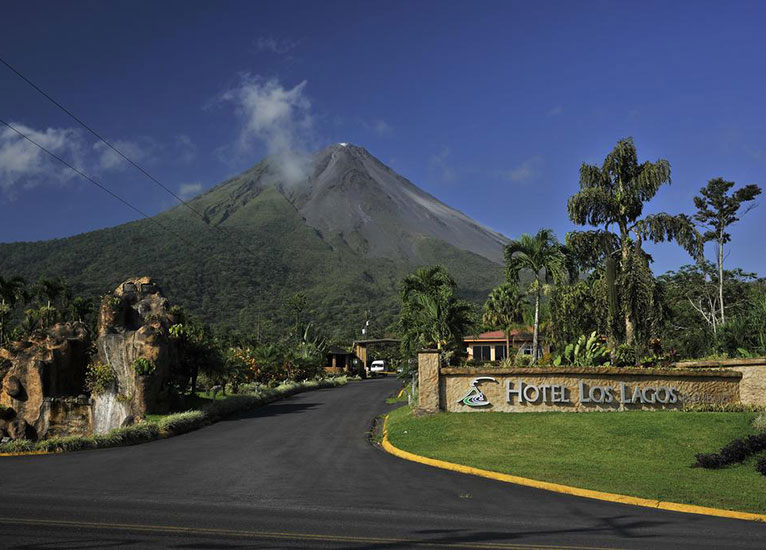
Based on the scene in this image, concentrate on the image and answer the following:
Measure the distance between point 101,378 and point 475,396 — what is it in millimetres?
13969

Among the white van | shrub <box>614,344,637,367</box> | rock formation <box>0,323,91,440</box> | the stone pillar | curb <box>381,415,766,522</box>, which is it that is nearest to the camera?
curb <box>381,415,766,522</box>

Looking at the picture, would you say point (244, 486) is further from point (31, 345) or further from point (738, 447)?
point (31, 345)

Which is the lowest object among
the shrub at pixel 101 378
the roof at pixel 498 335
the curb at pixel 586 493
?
the curb at pixel 586 493

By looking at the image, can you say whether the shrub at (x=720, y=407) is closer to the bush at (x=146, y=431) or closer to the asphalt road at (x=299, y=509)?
the asphalt road at (x=299, y=509)

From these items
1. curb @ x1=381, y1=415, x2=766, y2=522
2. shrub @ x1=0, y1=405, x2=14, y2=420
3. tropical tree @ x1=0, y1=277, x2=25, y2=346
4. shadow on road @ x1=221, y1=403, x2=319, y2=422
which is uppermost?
Answer: tropical tree @ x1=0, y1=277, x2=25, y2=346

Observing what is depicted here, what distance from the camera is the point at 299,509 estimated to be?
10359 mm

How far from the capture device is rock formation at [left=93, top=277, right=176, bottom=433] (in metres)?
24.3

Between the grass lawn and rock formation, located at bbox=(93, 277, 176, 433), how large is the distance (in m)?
9.28

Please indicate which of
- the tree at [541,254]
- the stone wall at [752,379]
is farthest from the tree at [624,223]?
the stone wall at [752,379]

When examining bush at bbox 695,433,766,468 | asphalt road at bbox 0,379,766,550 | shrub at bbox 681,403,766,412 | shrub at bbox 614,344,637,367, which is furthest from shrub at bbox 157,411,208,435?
shrub at bbox 681,403,766,412

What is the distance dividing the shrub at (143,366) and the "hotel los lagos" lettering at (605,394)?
1361cm

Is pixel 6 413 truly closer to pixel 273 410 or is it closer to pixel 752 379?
pixel 273 410

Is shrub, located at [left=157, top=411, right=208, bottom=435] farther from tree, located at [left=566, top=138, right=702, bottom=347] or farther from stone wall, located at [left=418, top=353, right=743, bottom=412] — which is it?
tree, located at [left=566, top=138, right=702, bottom=347]

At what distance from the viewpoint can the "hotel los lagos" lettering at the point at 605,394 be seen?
20719mm
